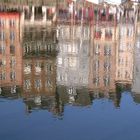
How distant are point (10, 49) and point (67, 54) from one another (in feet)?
24.8

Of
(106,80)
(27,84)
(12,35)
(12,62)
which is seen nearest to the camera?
(27,84)

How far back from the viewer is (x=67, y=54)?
163ft

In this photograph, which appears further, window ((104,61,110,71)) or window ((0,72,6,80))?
window ((104,61,110,71))

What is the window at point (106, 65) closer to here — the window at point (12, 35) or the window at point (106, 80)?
the window at point (106, 80)

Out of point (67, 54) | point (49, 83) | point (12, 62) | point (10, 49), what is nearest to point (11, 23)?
point (10, 49)

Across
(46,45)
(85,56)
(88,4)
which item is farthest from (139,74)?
(88,4)

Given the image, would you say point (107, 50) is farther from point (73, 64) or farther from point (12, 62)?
point (73, 64)

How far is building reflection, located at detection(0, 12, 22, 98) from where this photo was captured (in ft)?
156

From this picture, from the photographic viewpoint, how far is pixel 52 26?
56.6 m

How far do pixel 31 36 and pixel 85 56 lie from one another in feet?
21.1

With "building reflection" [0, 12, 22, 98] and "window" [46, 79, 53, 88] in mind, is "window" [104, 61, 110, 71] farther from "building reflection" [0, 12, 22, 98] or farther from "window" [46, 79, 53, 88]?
"building reflection" [0, 12, 22, 98]

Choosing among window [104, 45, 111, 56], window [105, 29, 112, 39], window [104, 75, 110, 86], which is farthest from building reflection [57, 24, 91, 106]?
window [105, 29, 112, 39]

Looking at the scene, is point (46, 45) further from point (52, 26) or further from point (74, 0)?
point (74, 0)

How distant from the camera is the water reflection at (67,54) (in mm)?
38531
